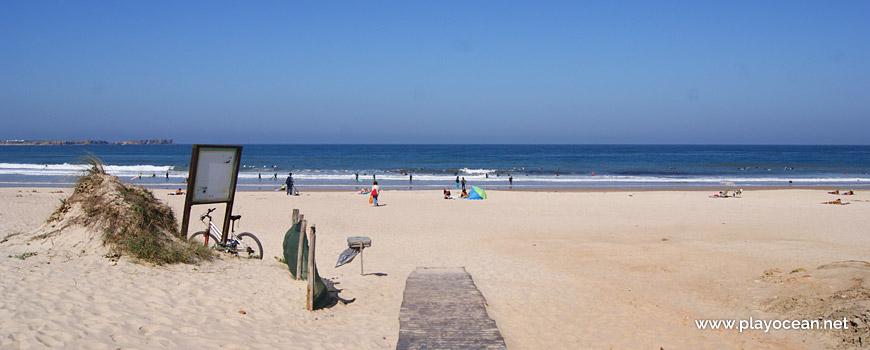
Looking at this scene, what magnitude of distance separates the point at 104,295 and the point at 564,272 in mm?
7744

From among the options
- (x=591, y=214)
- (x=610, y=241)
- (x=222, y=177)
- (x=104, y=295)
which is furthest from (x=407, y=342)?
(x=591, y=214)

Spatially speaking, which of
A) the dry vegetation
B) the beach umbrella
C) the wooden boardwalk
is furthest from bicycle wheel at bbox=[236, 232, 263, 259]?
the beach umbrella

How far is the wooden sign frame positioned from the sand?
101 centimetres

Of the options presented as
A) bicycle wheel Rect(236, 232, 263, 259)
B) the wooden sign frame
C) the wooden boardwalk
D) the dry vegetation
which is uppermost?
the wooden sign frame

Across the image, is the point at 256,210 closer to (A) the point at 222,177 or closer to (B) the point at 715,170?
(A) the point at 222,177

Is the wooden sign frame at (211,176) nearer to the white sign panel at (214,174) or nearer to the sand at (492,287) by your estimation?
the white sign panel at (214,174)

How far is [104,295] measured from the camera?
6.51 metres

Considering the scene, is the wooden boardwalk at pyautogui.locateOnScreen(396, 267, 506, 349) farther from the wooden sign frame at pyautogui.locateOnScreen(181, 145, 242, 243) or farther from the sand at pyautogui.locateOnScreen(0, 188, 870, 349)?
the wooden sign frame at pyautogui.locateOnScreen(181, 145, 242, 243)

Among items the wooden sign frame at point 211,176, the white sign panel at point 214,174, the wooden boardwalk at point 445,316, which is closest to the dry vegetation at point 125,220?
the wooden sign frame at point 211,176

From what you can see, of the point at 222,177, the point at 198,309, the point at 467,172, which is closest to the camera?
the point at 198,309

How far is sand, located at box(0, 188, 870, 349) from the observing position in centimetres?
606

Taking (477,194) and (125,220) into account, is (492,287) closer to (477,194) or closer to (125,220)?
(125,220)

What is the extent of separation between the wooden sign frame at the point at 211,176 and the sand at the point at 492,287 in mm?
1010

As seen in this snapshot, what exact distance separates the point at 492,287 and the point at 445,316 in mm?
2344
